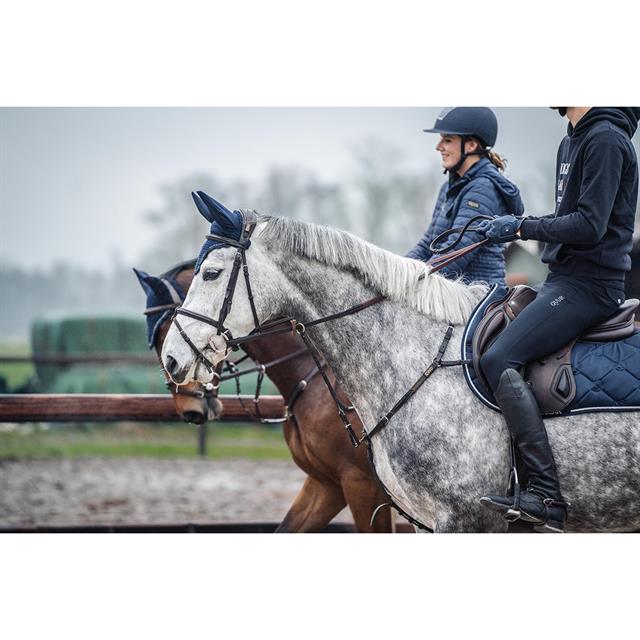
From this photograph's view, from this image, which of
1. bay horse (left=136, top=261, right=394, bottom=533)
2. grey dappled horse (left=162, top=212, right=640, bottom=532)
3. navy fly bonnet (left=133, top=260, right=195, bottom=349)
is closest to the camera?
grey dappled horse (left=162, top=212, right=640, bottom=532)

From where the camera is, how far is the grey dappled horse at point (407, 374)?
3100 mm

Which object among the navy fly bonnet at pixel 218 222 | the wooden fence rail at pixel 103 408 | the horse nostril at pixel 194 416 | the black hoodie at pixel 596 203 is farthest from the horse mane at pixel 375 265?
the wooden fence rail at pixel 103 408

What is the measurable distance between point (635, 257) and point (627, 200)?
5.55 metres

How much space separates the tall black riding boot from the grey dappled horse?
0.10 meters

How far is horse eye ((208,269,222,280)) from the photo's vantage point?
3.16 meters

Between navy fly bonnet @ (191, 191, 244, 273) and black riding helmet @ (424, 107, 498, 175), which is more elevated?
black riding helmet @ (424, 107, 498, 175)

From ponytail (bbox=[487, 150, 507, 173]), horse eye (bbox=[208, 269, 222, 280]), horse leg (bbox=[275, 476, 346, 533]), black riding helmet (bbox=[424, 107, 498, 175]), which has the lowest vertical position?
horse leg (bbox=[275, 476, 346, 533])

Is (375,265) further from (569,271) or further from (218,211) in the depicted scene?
(569,271)

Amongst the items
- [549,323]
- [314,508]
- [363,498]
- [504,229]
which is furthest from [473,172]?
[314,508]

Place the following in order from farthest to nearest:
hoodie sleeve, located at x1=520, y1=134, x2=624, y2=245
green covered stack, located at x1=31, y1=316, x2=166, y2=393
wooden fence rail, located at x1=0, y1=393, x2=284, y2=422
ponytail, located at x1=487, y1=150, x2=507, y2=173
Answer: green covered stack, located at x1=31, y1=316, x2=166, y2=393
wooden fence rail, located at x1=0, y1=393, x2=284, y2=422
ponytail, located at x1=487, y1=150, x2=507, y2=173
hoodie sleeve, located at x1=520, y1=134, x2=624, y2=245

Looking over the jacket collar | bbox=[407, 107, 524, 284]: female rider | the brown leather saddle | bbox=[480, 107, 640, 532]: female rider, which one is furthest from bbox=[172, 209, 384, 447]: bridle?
the jacket collar

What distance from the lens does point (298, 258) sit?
329 cm

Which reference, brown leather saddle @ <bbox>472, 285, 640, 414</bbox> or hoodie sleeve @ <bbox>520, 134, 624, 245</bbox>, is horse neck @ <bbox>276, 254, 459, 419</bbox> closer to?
brown leather saddle @ <bbox>472, 285, 640, 414</bbox>

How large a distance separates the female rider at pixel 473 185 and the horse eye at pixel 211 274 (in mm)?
1482
